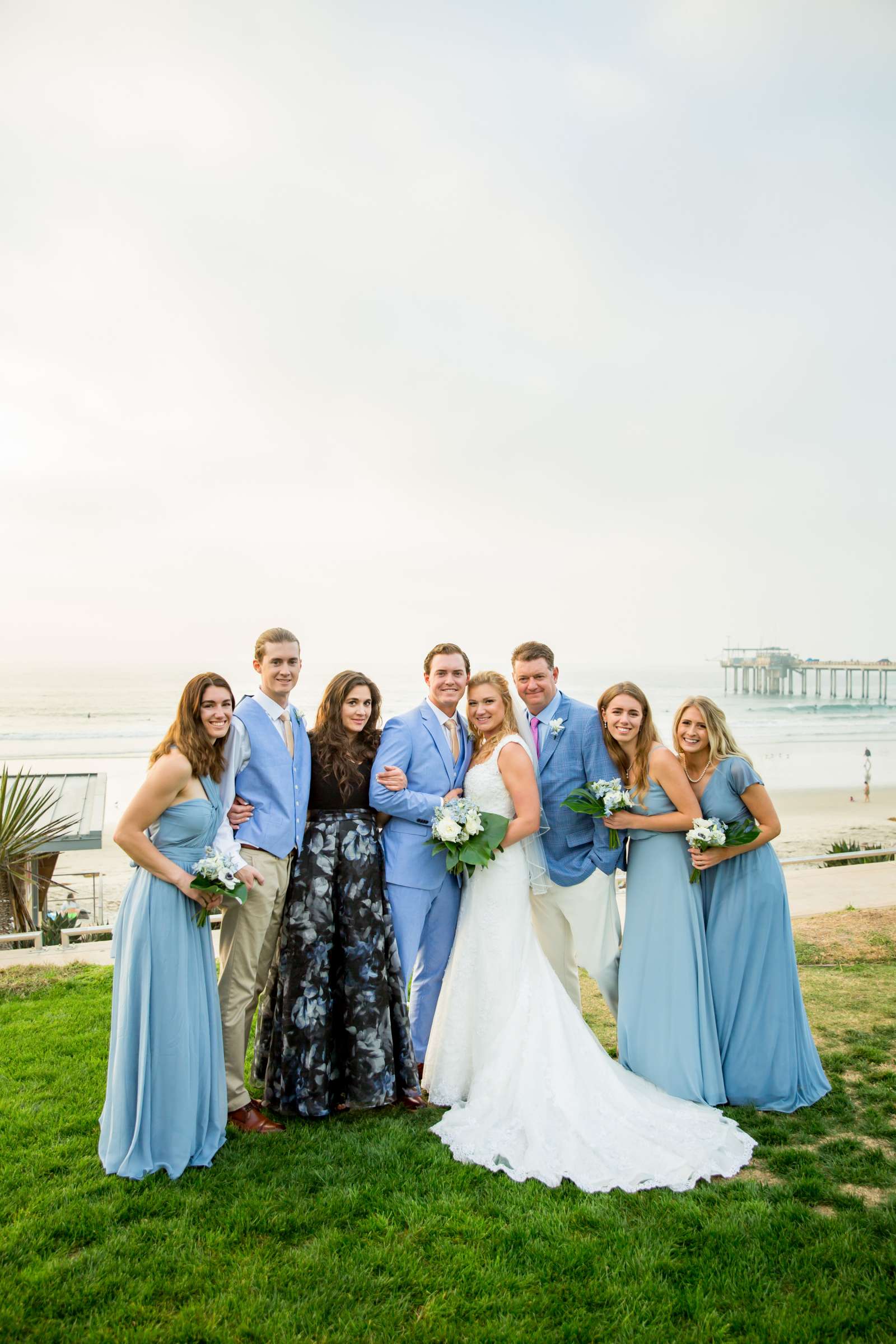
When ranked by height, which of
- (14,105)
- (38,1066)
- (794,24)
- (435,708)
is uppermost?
(794,24)

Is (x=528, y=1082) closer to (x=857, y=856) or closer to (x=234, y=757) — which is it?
(x=234, y=757)

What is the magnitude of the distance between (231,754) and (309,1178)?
7.25ft

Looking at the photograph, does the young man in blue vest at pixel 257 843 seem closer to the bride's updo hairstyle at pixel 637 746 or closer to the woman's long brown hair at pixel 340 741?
the woman's long brown hair at pixel 340 741

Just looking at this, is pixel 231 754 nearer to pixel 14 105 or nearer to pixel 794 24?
pixel 14 105

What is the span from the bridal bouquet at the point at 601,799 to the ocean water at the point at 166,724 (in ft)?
41.1

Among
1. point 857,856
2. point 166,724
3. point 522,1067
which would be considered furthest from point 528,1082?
A: point 166,724

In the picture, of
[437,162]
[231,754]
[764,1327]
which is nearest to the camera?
[764,1327]

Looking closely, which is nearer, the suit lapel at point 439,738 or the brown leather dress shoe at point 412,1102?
the brown leather dress shoe at point 412,1102

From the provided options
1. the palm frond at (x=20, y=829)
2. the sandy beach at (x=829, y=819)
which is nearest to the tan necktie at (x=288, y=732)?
the palm frond at (x=20, y=829)

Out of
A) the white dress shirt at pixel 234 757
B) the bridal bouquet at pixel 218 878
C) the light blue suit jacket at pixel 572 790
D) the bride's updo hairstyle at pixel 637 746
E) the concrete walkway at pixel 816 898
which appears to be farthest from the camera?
the concrete walkway at pixel 816 898

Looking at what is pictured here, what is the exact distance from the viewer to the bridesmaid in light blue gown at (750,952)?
4.73 m

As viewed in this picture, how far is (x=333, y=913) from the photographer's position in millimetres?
4629

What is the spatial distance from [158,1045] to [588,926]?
287 cm

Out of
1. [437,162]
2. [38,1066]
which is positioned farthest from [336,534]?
[38,1066]
